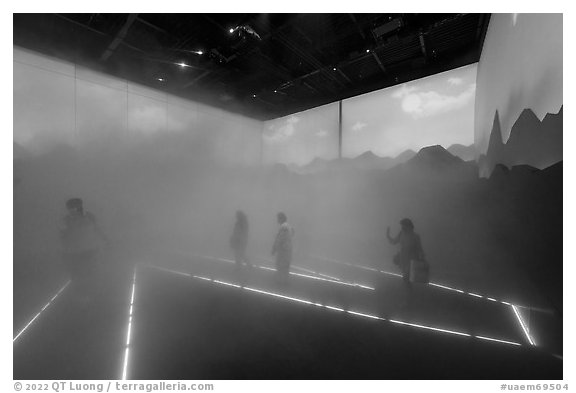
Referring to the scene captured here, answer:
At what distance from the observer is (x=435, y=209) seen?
1643mm

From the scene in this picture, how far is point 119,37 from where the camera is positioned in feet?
5.30

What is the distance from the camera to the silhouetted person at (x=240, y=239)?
1798 mm

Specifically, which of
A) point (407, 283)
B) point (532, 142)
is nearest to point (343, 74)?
point (532, 142)

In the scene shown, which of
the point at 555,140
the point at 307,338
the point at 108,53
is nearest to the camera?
the point at 555,140

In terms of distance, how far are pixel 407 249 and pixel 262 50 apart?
215 cm

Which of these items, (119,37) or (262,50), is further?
(262,50)

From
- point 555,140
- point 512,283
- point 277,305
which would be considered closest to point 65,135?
point 277,305

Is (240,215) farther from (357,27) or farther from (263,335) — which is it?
(357,27)

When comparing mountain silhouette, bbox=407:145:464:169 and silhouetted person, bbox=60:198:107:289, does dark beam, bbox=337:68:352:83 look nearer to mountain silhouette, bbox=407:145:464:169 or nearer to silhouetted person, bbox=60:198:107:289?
mountain silhouette, bbox=407:145:464:169

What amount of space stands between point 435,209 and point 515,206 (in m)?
0.44

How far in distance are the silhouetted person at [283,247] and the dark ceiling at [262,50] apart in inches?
46.1

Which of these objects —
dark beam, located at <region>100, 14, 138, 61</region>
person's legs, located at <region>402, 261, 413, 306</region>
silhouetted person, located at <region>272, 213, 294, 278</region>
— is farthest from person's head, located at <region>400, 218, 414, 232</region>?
dark beam, located at <region>100, 14, 138, 61</region>

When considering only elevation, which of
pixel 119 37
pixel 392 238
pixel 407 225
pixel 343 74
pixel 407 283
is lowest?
pixel 407 283
